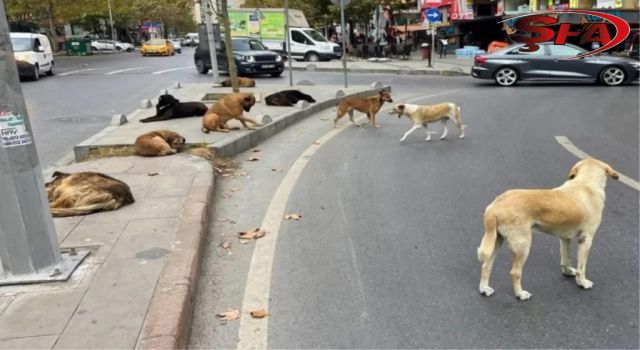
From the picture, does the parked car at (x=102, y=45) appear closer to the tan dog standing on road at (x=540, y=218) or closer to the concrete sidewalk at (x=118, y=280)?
the concrete sidewalk at (x=118, y=280)

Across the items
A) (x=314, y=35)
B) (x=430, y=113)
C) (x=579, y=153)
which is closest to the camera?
(x=579, y=153)

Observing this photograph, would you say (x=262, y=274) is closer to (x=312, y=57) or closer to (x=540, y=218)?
(x=540, y=218)

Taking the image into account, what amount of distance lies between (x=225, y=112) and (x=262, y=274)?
532 cm

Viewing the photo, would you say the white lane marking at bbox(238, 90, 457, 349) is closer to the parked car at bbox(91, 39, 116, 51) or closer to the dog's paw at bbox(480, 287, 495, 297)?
the dog's paw at bbox(480, 287, 495, 297)

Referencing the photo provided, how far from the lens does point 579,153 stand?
780cm

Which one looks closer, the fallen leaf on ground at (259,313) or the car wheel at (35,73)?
the fallen leaf on ground at (259,313)

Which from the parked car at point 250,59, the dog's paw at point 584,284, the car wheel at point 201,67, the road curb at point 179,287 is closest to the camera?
the road curb at point 179,287

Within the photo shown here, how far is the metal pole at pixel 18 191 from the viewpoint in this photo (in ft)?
11.2

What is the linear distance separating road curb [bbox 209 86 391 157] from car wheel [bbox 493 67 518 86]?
283 inches

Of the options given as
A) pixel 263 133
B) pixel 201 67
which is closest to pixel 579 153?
pixel 263 133

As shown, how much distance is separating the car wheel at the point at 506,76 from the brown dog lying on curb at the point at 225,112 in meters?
11.7

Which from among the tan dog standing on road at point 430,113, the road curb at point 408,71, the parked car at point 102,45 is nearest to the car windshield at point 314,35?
the road curb at point 408,71

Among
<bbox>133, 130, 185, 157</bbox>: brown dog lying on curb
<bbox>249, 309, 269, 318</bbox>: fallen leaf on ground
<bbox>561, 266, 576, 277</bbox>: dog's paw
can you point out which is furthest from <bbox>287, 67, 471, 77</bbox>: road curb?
<bbox>249, 309, 269, 318</bbox>: fallen leaf on ground

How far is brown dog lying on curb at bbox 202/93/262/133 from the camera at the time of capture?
8.84m
